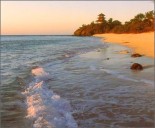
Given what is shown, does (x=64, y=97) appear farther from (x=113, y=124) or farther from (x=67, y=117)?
(x=113, y=124)

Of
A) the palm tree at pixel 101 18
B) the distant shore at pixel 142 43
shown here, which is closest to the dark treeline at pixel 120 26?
the palm tree at pixel 101 18

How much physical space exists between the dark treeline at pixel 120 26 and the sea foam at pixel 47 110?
195 feet

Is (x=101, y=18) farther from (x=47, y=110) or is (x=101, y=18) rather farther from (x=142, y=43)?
(x=47, y=110)

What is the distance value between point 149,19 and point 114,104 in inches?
2781

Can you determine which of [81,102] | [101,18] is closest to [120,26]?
[101,18]

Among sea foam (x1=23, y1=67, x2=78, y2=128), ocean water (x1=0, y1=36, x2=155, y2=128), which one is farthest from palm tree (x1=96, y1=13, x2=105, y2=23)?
sea foam (x1=23, y1=67, x2=78, y2=128)

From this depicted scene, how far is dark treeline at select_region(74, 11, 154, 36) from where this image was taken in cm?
7262

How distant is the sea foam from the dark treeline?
195 ft

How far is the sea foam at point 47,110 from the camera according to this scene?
21.1 feet

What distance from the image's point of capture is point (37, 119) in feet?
22.1

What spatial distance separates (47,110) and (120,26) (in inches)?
3315

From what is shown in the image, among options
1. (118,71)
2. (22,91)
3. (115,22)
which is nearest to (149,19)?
(115,22)

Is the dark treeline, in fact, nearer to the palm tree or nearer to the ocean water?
the palm tree

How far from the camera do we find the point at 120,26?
293 ft
